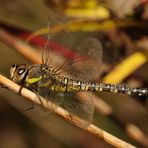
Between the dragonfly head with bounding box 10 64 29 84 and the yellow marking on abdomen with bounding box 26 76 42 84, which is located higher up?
the dragonfly head with bounding box 10 64 29 84

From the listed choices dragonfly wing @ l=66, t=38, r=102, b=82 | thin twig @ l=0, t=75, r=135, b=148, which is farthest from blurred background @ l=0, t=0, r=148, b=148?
thin twig @ l=0, t=75, r=135, b=148

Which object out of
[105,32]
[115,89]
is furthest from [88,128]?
[105,32]

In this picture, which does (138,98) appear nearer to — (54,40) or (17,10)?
(54,40)

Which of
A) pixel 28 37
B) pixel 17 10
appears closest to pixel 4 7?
pixel 17 10

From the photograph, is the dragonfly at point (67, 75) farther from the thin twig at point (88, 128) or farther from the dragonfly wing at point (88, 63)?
the thin twig at point (88, 128)

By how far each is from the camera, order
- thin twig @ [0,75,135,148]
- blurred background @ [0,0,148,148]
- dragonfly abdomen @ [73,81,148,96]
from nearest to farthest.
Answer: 1. thin twig @ [0,75,135,148]
2. dragonfly abdomen @ [73,81,148,96]
3. blurred background @ [0,0,148,148]

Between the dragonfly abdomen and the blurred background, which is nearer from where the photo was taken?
the dragonfly abdomen

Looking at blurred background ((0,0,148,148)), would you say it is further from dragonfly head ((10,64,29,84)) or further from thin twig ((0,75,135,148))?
thin twig ((0,75,135,148))

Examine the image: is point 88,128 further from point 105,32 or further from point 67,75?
point 105,32
